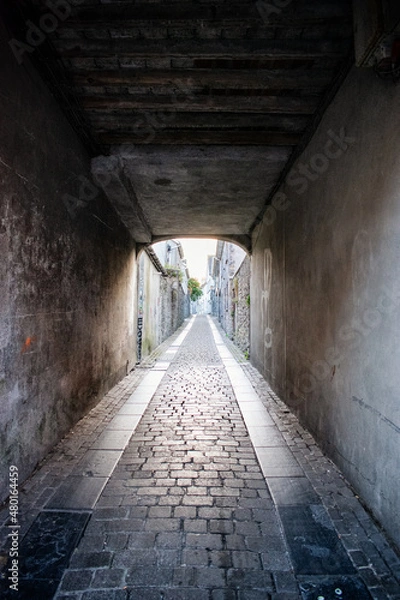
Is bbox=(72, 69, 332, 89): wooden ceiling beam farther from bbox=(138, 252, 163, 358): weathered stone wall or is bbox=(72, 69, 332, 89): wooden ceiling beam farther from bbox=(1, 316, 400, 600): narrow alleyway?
bbox=(138, 252, 163, 358): weathered stone wall

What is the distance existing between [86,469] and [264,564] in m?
1.86

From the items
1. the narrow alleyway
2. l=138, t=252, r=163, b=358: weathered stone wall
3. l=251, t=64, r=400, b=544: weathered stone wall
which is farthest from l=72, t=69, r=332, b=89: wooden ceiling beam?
l=138, t=252, r=163, b=358: weathered stone wall

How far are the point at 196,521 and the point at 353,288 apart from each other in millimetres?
2260

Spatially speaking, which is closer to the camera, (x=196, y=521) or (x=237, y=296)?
(x=196, y=521)

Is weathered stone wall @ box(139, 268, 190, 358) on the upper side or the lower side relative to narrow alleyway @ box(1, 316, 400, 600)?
upper

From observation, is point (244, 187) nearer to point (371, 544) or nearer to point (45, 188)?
point (45, 188)

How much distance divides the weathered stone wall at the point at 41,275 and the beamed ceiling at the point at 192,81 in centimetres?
35

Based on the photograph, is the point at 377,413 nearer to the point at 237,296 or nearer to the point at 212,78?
the point at 212,78

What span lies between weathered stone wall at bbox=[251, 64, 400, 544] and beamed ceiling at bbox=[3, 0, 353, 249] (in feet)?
1.42

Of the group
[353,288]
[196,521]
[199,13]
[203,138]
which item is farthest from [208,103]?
[196,521]

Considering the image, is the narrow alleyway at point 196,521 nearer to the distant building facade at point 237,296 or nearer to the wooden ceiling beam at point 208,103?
the wooden ceiling beam at point 208,103

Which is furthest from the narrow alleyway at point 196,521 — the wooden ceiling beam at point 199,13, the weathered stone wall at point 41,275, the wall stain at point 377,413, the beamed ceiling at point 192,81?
the wooden ceiling beam at point 199,13

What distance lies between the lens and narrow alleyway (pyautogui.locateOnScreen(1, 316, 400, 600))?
6.09 ft

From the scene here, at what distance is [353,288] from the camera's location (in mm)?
2814
